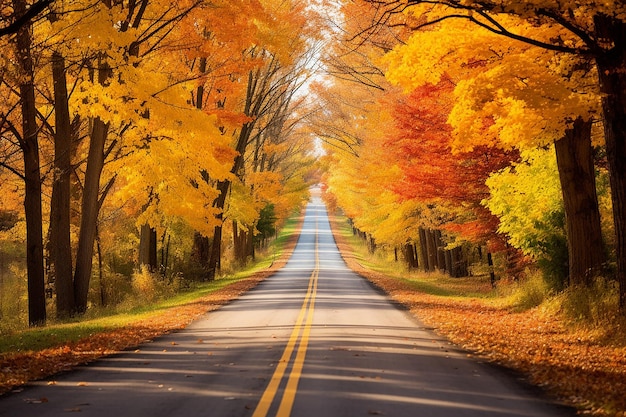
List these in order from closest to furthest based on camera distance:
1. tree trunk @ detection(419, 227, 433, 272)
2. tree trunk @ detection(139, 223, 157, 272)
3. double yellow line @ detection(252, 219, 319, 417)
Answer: double yellow line @ detection(252, 219, 319, 417) → tree trunk @ detection(139, 223, 157, 272) → tree trunk @ detection(419, 227, 433, 272)

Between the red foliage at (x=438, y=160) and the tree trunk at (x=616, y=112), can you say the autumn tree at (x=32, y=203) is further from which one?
the tree trunk at (x=616, y=112)

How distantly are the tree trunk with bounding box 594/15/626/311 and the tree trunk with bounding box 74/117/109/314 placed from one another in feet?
45.6

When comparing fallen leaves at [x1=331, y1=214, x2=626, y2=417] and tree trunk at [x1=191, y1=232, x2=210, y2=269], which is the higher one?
tree trunk at [x1=191, y1=232, x2=210, y2=269]

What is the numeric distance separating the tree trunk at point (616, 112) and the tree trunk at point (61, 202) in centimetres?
1302

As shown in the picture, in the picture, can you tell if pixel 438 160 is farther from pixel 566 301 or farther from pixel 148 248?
pixel 148 248

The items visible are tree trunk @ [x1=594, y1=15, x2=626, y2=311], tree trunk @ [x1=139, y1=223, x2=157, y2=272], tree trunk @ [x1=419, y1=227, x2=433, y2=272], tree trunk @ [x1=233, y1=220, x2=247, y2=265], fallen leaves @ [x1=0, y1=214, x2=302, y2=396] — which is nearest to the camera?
fallen leaves @ [x1=0, y1=214, x2=302, y2=396]

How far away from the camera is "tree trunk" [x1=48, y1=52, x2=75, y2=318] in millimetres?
20516

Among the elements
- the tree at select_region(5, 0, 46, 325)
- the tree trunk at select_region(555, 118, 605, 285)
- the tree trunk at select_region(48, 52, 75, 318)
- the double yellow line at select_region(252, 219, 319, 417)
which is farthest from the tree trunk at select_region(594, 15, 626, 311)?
the tree at select_region(5, 0, 46, 325)

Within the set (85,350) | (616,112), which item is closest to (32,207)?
(85,350)

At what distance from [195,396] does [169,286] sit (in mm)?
23107

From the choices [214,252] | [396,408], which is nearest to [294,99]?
[214,252]

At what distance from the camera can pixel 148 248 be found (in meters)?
32.0

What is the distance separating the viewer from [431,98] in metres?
22.1

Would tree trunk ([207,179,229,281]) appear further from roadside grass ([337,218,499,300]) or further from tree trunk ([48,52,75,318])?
tree trunk ([48,52,75,318])
